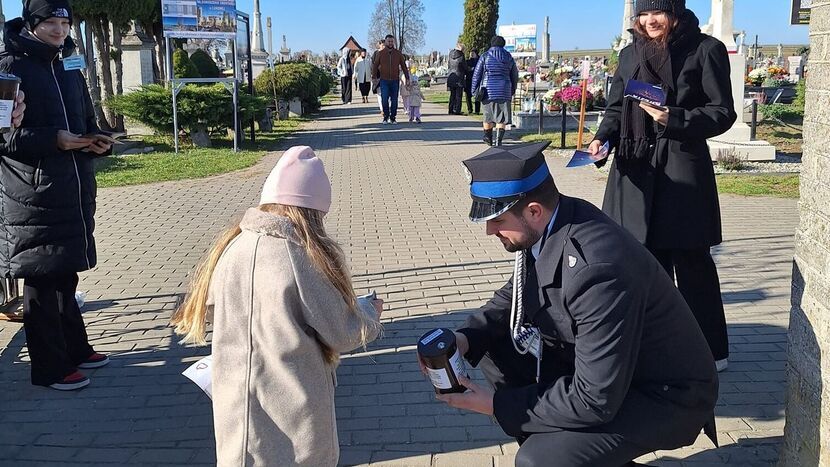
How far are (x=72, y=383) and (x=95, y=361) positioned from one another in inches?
12.0

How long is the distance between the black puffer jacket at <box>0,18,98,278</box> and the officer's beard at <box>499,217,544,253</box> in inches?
101

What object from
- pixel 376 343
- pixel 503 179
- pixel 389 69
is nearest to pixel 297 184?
pixel 503 179

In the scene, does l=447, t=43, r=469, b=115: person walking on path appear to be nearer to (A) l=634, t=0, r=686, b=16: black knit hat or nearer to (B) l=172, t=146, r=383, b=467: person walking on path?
(A) l=634, t=0, r=686, b=16: black knit hat

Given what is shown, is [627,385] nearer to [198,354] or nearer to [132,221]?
[198,354]

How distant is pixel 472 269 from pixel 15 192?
3563 millimetres

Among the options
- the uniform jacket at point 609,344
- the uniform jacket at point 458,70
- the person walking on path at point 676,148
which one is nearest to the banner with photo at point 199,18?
the uniform jacket at point 458,70

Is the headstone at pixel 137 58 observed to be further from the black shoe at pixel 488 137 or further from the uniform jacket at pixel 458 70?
the black shoe at pixel 488 137

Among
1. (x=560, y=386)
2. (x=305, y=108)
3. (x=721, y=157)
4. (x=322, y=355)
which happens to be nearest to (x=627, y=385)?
(x=560, y=386)

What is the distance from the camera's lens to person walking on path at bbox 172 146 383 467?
242 centimetres

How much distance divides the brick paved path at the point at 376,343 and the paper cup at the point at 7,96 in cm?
110

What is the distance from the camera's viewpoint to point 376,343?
4836 millimetres

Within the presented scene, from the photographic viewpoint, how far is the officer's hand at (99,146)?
13.1 ft

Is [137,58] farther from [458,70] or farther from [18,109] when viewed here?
[18,109]

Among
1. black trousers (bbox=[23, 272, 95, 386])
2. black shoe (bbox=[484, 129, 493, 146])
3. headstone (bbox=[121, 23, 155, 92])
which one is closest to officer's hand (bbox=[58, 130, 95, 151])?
black trousers (bbox=[23, 272, 95, 386])
